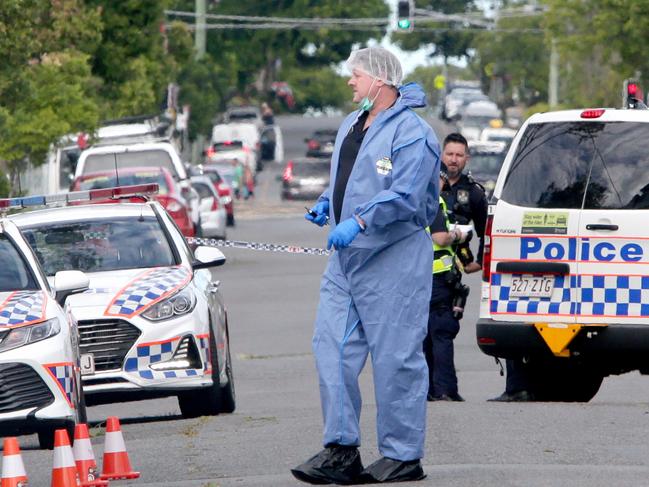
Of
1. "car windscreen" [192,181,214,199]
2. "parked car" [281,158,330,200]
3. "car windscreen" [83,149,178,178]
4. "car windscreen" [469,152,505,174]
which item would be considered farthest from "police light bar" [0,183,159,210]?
"parked car" [281,158,330,200]

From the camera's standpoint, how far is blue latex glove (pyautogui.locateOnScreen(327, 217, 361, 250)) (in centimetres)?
800

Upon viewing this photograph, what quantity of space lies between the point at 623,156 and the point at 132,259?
345cm

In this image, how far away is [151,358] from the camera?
38.7ft

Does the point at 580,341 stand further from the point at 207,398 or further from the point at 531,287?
the point at 207,398

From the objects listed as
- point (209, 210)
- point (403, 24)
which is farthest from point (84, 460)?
point (403, 24)

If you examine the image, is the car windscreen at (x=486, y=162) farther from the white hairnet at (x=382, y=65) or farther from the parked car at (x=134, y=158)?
the white hairnet at (x=382, y=65)

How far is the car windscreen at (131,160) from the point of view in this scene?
29.0 metres

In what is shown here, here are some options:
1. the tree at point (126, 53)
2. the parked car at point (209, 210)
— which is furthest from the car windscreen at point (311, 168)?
the parked car at point (209, 210)

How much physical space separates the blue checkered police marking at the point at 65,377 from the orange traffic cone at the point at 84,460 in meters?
1.79

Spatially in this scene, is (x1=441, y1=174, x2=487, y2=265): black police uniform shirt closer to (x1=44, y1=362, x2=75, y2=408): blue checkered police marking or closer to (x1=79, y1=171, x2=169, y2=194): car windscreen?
(x1=44, y1=362, x2=75, y2=408): blue checkered police marking

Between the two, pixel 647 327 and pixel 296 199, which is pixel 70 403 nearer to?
pixel 647 327

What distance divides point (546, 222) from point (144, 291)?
2588 millimetres

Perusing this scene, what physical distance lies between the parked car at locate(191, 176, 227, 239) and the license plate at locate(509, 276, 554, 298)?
22.0m

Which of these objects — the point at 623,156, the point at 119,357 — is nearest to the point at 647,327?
the point at 623,156
